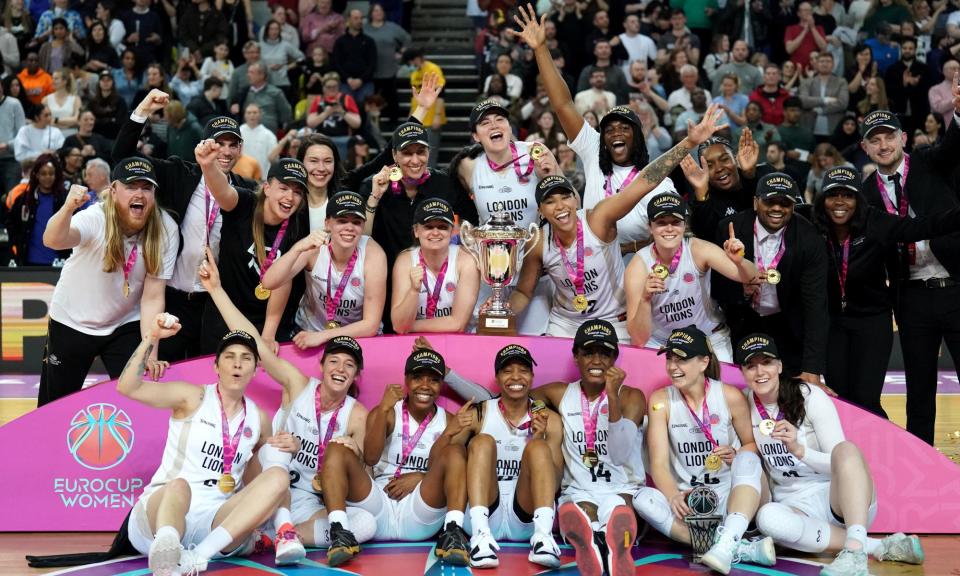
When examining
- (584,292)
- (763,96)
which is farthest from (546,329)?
(763,96)

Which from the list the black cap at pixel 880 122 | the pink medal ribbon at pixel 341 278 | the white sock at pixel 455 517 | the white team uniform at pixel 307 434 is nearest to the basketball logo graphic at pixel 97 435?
the white team uniform at pixel 307 434

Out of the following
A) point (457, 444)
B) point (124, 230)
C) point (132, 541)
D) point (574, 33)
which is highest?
point (574, 33)

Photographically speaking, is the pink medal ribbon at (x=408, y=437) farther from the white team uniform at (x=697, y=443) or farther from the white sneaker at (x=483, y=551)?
the white team uniform at (x=697, y=443)

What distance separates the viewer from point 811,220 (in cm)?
721

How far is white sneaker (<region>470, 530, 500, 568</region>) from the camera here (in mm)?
5914

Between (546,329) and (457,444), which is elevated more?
(546,329)

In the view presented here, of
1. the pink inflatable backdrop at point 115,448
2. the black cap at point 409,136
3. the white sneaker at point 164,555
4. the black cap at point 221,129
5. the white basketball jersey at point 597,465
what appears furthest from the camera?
the black cap at point 409,136

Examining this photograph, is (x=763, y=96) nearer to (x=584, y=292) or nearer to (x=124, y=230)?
(x=584, y=292)

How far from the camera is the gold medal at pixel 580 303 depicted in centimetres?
714

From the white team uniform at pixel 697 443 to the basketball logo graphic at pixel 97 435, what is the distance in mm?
2871

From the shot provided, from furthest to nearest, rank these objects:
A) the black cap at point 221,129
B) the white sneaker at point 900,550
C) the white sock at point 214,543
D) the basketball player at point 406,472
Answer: the black cap at point 221,129 < the basketball player at point 406,472 < the white sneaker at point 900,550 < the white sock at point 214,543

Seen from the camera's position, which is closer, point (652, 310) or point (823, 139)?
point (652, 310)

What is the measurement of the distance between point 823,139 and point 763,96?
87cm

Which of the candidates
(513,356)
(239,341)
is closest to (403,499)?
(513,356)
